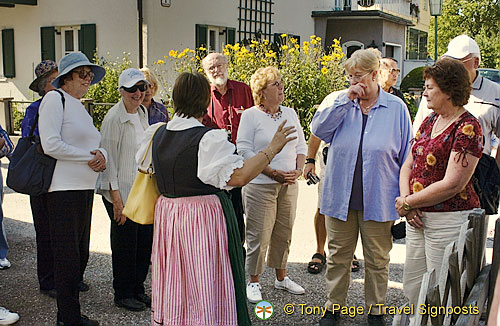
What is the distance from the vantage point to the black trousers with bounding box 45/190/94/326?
4.00 m

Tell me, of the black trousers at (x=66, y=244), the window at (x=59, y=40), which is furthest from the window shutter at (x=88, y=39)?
the black trousers at (x=66, y=244)

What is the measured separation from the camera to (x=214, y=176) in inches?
126

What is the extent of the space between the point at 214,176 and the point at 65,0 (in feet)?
45.2

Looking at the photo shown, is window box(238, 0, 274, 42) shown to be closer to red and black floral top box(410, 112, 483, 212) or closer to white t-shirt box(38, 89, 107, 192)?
white t-shirt box(38, 89, 107, 192)

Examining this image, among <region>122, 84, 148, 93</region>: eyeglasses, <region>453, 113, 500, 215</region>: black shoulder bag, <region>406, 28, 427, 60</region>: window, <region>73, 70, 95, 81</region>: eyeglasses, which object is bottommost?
<region>453, 113, 500, 215</region>: black shoulder bag

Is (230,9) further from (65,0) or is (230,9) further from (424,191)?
A: (424,191)

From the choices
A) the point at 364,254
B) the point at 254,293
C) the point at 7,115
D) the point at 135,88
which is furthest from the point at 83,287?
the point at 7,115

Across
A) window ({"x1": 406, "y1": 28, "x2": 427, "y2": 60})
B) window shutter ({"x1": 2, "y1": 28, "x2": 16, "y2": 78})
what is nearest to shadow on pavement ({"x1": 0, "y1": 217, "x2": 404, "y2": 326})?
window shutter ({"x1": 2, "y1": 28, "x2": 16, "y2": 78})

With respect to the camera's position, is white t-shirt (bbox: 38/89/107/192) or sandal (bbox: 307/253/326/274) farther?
sandal (bbox: 307/253/326/274)

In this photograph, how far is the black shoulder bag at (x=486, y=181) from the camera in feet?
12.3

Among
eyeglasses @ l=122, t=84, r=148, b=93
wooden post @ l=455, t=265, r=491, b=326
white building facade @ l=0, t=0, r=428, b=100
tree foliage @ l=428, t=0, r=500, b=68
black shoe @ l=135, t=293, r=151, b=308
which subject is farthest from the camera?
tree foliage @ l=428, t=0, r=500, b=68

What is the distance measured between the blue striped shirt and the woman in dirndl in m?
0.83

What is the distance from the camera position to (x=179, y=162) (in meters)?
3.29

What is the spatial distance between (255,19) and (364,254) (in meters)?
14.4
